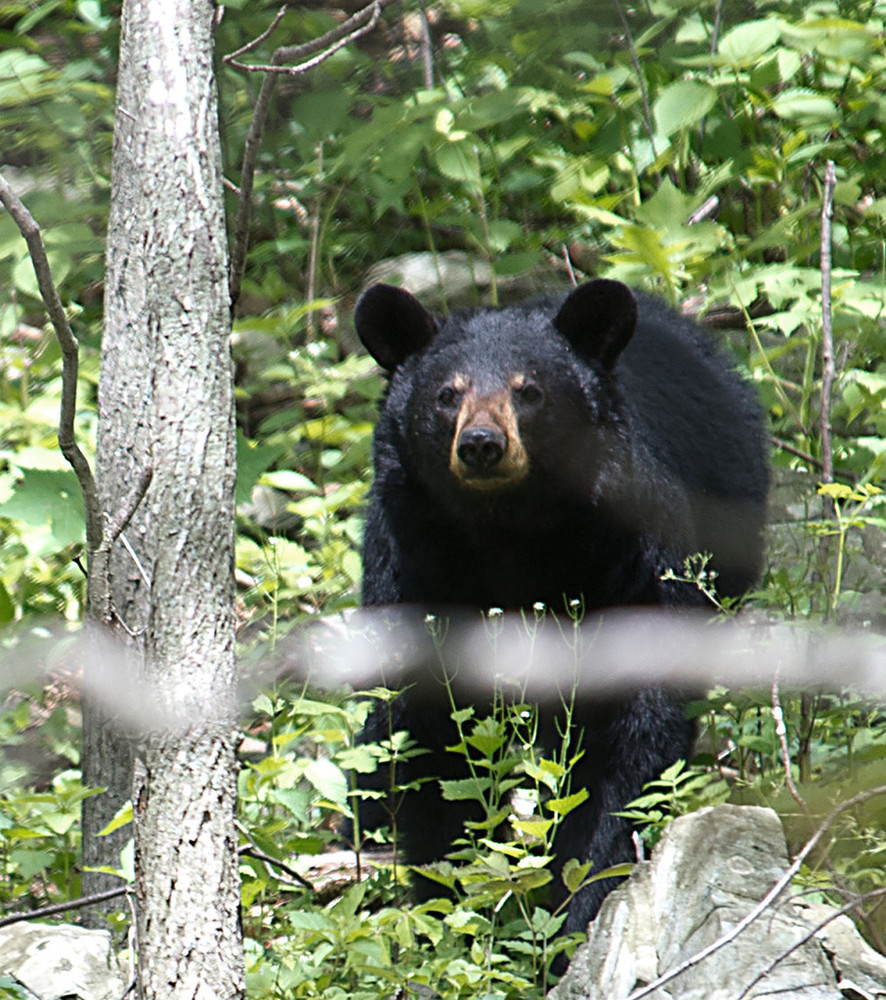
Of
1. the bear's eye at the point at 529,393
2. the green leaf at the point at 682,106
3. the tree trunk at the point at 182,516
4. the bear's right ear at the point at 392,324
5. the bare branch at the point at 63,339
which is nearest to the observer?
the bare branch at the point at 63,339

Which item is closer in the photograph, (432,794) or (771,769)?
(771,769)

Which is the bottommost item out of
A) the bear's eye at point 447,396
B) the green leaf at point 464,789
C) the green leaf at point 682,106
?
the green leaf at point 464,789

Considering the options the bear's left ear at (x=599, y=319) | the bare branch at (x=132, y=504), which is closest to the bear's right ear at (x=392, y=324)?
the bear's left ear at (x=599, y=319)

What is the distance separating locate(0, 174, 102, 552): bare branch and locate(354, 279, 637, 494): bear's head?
1612 mm

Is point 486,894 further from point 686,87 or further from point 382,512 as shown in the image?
point 686,87

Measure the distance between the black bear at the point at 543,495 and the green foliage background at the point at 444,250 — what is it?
0.29m

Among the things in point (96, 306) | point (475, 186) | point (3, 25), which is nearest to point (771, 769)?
point (475, 186)

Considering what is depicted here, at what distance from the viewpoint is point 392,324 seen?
403 centimetres

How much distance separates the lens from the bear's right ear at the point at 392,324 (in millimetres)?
3949

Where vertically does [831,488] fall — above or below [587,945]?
above

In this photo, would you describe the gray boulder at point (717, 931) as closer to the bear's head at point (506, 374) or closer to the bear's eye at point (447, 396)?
the bear's head at point (506, 374)

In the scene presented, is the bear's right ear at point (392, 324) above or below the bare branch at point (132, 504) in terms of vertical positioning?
above

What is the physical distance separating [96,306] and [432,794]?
11.0ft

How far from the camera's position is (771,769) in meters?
3.47
